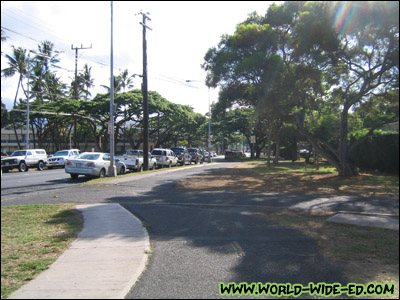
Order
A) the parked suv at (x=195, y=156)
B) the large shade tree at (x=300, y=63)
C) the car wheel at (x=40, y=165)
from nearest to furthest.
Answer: the large shade tree at (x=300, y=63) < the car wheel at (x=40, y=165) < the parked suv at (x=195, y=156)

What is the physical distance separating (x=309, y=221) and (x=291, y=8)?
13553 mm

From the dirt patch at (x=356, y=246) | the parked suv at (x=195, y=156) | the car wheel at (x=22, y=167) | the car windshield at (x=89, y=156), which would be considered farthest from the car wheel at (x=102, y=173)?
the parked suv at (x=195, y=156)

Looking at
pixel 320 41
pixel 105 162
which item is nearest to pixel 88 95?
pixel 105 162

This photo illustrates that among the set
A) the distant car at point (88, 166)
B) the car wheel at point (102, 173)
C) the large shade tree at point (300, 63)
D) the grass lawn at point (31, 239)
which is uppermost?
the large shade tree at point (300, 63)

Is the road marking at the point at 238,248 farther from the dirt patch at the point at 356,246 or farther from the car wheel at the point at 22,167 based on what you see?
the car wheel at the point at 22,167

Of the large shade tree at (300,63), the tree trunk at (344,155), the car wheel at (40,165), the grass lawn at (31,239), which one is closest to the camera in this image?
the grass lawn at (31,239)

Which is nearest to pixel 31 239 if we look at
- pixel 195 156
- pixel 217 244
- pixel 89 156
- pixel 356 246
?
pixel 217 244

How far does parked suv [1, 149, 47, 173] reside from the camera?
80.9ft

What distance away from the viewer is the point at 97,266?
184 inches

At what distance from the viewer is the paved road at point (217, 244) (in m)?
4.34

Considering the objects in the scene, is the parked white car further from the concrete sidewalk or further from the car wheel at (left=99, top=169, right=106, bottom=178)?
the concrete sidewalk

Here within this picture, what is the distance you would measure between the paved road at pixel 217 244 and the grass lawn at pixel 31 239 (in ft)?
4.63

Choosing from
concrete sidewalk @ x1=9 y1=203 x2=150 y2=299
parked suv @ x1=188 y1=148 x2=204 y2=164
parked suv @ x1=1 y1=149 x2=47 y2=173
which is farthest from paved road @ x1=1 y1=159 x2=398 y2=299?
parked suv @ x1=188 y1=148 x2=204 y2=164

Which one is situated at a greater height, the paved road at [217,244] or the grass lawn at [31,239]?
the grass lawn at [31,239]
